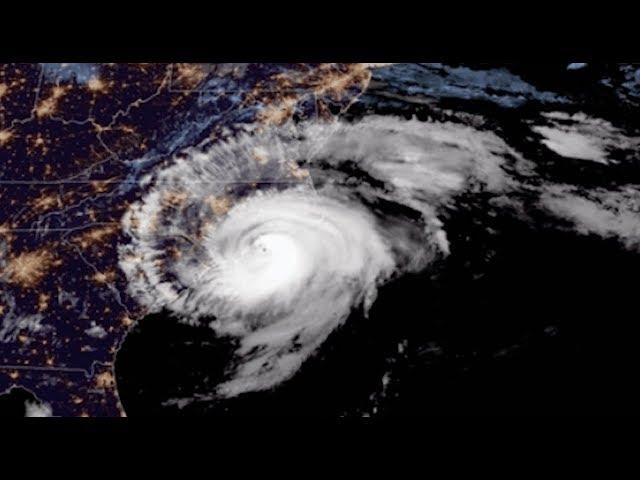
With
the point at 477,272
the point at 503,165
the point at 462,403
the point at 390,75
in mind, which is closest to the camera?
the point at 462,403

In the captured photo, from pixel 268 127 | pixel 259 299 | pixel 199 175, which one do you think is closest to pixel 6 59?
pixel 199 175

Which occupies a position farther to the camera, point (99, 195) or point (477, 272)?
point (99, 195)

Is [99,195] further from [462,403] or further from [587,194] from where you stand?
[587,194]

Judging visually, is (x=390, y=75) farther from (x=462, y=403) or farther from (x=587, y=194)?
(x=462, y=403)

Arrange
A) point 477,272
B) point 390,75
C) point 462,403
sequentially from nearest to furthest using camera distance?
point 462,403, point 477,272, point 390,75

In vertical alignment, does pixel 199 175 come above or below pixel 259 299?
above

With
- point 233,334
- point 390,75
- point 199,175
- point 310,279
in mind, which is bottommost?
point 233,334
